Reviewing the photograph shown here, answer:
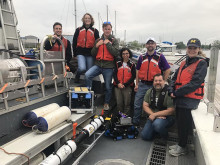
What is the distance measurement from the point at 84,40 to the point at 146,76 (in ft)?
5.42

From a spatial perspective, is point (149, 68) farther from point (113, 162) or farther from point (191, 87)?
point (113, 162)

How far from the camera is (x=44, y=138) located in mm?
2498

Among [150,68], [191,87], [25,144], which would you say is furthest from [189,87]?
[25,144]

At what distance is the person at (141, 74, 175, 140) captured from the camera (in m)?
3.70

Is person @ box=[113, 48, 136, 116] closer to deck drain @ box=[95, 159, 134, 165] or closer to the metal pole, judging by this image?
deck drain @ box=[95, 159, 134, 165]

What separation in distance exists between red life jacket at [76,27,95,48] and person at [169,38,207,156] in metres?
2.21

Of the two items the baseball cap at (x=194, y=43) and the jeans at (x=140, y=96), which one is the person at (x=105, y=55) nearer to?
the jeans at (x=140, y=96)

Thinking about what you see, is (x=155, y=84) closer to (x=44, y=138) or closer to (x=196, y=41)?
(x=196, y=41)

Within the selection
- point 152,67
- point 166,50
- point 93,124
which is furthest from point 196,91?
point 166,50

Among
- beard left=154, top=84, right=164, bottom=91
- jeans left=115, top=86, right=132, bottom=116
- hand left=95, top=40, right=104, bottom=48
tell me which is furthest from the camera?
jeans left=115, top=86, right=132, bottom=116

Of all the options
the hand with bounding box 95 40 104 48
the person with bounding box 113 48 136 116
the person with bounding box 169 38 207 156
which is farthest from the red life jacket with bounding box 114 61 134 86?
the person with bounding box 169 38 207 156

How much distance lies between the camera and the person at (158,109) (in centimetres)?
370

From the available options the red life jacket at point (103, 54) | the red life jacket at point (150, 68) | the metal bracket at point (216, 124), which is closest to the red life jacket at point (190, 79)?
the metal bracket at point (216, 124)

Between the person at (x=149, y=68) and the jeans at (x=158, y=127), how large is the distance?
59 centimetres
